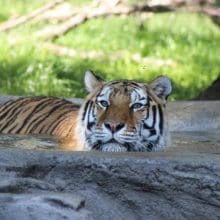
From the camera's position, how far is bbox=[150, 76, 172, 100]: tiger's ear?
5062 millimetres

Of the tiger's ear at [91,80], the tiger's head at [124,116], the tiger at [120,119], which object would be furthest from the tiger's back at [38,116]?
the tiger's head at [124,116]

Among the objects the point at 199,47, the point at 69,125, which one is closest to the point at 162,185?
the point at 69,125

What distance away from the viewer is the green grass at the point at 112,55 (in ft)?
31.1

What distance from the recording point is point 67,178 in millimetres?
4047

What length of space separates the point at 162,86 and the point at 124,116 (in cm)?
46

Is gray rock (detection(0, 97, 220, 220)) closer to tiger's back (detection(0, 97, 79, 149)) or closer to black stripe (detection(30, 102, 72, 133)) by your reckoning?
tiger's back (detection(0, 97, 79, 149))

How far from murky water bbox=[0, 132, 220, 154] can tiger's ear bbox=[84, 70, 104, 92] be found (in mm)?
367

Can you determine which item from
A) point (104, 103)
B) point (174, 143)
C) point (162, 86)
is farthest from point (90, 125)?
point (174, 143)

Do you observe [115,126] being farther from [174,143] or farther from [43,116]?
[43,116]

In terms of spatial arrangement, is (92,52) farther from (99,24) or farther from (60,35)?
(99,24)

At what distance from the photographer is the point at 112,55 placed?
10820 mm

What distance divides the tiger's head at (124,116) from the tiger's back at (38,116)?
0.51 m

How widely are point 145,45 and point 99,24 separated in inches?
Result: 72.2

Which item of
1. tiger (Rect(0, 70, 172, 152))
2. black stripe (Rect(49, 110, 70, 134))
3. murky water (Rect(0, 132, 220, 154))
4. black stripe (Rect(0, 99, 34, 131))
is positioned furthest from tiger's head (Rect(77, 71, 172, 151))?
black stripe (Rect(0, 99, 34, 131))
